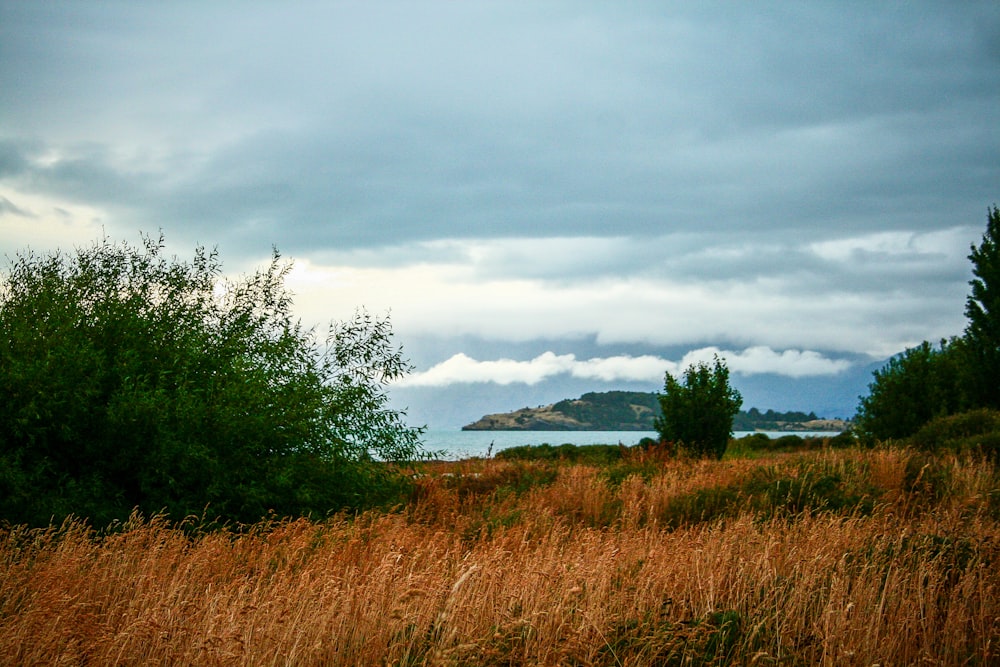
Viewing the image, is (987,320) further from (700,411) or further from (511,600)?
(511,600)

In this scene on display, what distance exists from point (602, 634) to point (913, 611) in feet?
9.93

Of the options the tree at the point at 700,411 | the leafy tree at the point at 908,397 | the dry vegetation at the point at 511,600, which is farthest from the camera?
the leafy tree at the point at 908,397

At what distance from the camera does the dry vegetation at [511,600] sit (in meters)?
5.50

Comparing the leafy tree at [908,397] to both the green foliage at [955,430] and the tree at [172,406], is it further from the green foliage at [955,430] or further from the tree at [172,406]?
the tree at [172,406]

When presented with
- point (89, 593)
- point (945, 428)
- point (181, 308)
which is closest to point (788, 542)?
point (89, 593)

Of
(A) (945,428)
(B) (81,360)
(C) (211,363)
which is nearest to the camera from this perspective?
(B) (81,360)

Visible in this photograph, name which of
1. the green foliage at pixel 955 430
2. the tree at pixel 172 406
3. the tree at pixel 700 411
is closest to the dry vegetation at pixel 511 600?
the tree at pixel 172 406

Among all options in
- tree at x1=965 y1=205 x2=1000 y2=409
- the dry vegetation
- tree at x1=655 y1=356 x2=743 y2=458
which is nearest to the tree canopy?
tree at x1=965 y1=205 x2=1000 y2=409

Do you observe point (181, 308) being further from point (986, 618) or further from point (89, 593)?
point (986, 618)

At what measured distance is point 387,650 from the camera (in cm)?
555

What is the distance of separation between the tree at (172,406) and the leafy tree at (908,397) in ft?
94.1

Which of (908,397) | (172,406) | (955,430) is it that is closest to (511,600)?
(172,406)

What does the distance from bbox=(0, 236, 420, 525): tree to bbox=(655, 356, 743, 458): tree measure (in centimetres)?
1762

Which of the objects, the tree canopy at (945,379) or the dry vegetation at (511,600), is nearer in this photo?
the dry vegetation at (511,600)
